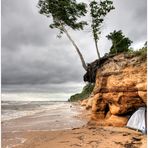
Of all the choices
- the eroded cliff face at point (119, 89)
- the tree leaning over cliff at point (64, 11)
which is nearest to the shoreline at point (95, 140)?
the eroded cliff face at point (119, 89)

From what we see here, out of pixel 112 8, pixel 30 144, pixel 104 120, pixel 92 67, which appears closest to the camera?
pixel 30 144

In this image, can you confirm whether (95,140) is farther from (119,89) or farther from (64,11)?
(64,11)

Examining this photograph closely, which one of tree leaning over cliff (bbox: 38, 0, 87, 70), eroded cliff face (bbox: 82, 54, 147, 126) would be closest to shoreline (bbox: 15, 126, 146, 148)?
eroded cliff face (bbox: 82, 54, 147, 126)

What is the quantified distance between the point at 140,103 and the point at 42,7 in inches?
522

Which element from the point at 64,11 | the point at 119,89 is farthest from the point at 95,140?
the point at 64,11

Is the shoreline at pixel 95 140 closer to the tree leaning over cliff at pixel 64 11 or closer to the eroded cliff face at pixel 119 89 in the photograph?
the eroded cliff face at pixel 119 89

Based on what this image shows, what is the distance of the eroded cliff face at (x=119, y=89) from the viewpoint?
526 inches

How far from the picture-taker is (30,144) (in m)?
11.4

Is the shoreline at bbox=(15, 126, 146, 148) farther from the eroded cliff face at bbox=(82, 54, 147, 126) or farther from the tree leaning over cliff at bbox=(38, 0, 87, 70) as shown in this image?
the tree leaning over cliff at bbox=(38, 0, 87, 70)

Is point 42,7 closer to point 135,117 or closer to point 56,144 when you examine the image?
point 135,117

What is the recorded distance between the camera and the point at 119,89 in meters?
14.5

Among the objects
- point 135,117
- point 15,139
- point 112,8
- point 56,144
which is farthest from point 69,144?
point 112,8

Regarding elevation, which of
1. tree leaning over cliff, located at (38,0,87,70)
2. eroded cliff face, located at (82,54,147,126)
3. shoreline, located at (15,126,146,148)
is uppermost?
tree leaning over cliff, located at (38,0,87,70)

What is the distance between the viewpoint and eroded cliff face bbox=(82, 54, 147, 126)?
13.4 metres
